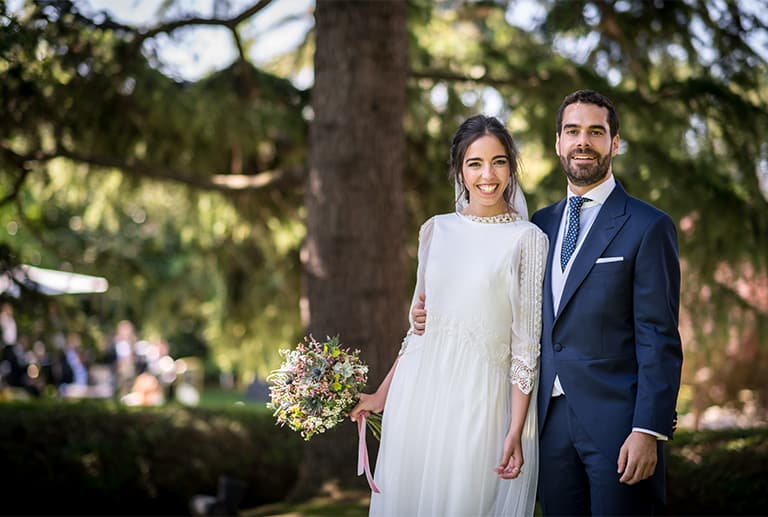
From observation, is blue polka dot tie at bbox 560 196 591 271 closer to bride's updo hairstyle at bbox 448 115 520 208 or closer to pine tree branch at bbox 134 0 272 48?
bride's updo hairstyle at bbox 448 115 520 208

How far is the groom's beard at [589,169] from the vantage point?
3375 mm

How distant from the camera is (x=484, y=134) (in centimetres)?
357

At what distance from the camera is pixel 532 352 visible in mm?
3383

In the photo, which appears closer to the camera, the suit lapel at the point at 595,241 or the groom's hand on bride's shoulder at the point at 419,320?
the suit lapel at the point at 595,241

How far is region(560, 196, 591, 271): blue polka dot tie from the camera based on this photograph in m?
3.42

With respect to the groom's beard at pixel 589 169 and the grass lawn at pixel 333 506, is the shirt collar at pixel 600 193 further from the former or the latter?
the grass lawn at pixel 333 506

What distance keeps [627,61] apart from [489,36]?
394cm

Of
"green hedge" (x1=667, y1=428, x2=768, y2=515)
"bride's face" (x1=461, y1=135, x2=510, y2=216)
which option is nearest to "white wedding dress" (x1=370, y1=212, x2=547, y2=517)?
"bride's face" (x1=461, y1=135, x2=510, y2=216)

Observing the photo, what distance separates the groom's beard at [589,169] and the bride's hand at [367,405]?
1.19 m

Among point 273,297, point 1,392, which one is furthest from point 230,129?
point 1,392

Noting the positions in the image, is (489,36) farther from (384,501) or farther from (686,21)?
(384,501)

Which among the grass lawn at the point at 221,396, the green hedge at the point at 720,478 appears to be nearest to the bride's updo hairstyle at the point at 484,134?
the green hedge at the point at 720,478

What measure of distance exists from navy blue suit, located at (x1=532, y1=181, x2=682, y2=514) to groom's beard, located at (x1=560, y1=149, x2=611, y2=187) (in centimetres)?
13

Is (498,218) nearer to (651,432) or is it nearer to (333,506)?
(651,432)
